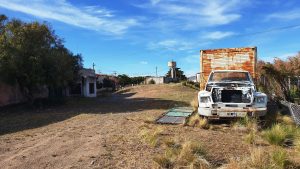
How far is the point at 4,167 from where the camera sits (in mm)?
7297

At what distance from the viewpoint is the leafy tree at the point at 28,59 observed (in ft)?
73.1

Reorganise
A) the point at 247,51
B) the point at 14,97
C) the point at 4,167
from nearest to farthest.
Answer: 1. the point at 4,167
2. the point at 247,51
3. the point at 14,97

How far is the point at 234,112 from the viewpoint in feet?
Result: 39.8

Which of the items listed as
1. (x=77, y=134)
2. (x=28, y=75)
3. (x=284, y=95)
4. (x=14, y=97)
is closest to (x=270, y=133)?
(x=77, y=134)

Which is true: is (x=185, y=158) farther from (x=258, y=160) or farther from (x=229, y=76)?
(x=229, y=76)

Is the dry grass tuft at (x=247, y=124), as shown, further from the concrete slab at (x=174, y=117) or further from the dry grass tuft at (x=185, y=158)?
the dry grass tuft at (x=185, y=158)

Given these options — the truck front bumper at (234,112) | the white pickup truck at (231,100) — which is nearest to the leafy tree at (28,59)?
the white pickup truck at (231,100)

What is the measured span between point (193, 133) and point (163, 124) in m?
2.24

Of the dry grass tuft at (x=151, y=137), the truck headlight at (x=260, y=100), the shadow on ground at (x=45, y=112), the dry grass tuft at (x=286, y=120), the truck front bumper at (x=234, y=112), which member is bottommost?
the shadow on ground at (x=45, y=112)

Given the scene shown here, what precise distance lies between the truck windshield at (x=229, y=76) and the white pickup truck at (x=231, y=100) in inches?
23.1

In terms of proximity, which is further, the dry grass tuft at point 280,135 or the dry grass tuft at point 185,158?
the dry grass tuft at point 280,135

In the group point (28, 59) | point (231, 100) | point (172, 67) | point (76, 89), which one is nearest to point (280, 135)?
point (231, 100)

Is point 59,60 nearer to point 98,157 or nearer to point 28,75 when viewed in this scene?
point 28,75

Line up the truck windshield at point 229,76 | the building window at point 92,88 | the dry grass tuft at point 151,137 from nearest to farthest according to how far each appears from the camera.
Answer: the dry grass tuft at point 151,137 → the truck windshield at point 229,76 → the building window at point 92,88
